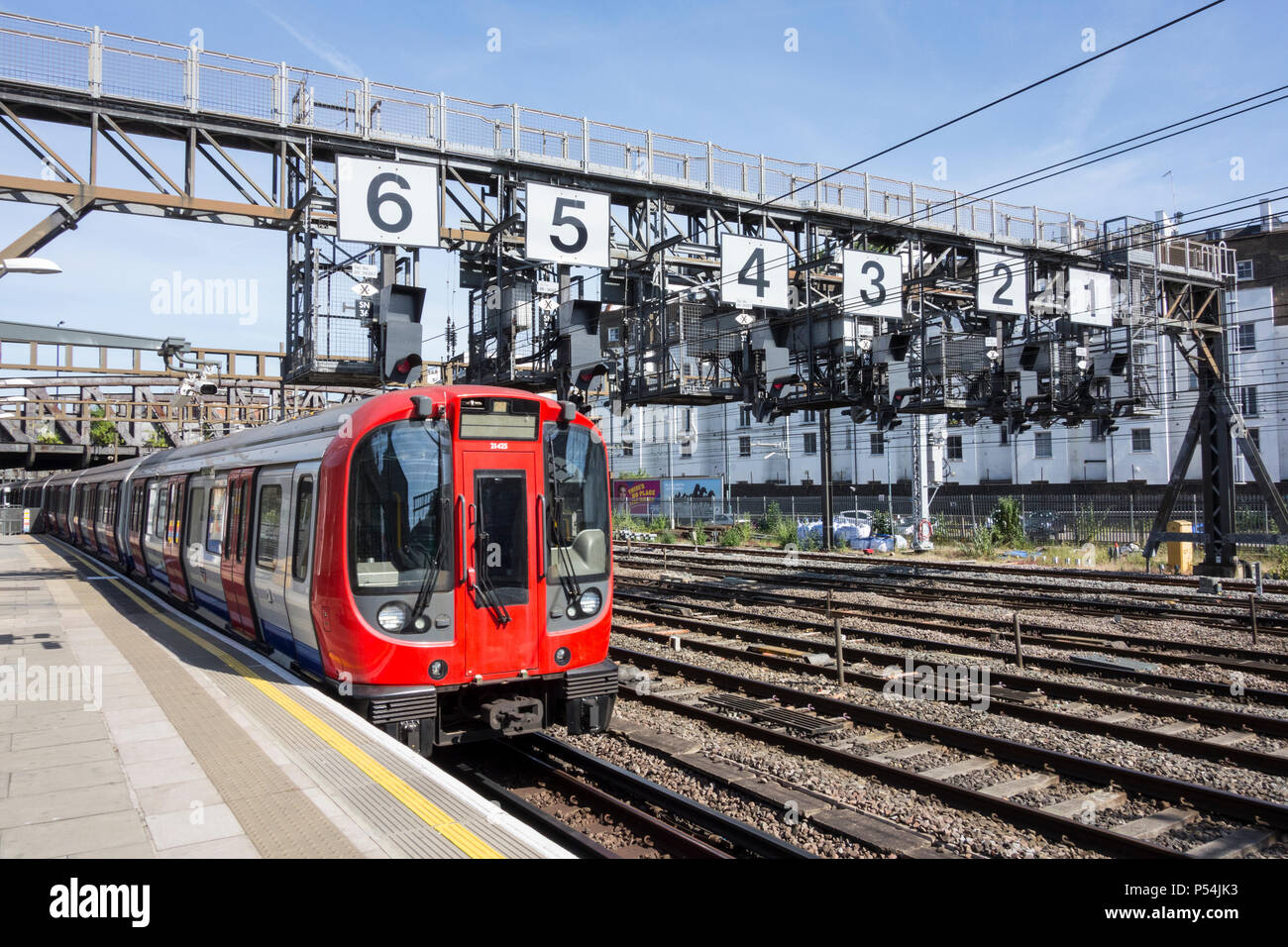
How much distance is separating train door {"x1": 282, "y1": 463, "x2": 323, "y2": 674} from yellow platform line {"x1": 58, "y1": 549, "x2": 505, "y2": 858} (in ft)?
1.37

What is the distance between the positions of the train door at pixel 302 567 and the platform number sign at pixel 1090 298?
21.5m

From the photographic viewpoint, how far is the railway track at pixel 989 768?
604 centimetres

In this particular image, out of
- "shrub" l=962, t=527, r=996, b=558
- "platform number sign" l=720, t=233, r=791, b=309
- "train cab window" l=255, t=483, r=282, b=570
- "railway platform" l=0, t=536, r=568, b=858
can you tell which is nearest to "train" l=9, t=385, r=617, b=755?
"train cab window" l=255, t=483, r=282, b=570

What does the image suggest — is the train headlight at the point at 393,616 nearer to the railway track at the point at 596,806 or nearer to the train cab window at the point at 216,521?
the railway track at the point at 596,806

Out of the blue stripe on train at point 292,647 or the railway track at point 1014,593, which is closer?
the blue stripe on train at point 292,647

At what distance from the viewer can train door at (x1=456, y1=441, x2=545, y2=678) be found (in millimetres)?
7039

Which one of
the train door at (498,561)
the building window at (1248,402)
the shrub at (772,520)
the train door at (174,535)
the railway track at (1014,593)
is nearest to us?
the train door at (498,561)

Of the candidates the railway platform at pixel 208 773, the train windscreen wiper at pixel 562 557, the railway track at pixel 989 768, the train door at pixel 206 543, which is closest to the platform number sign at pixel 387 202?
the train door at pixel 206 543

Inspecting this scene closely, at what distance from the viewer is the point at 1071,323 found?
23016 millimetres

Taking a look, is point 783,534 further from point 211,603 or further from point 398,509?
point 398,509

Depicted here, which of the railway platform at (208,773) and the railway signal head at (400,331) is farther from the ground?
the railway signal head at (400,331)

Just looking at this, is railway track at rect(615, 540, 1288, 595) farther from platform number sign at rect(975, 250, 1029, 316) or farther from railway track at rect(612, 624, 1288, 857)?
railway track at rect(612, 624, 1288, 857)
